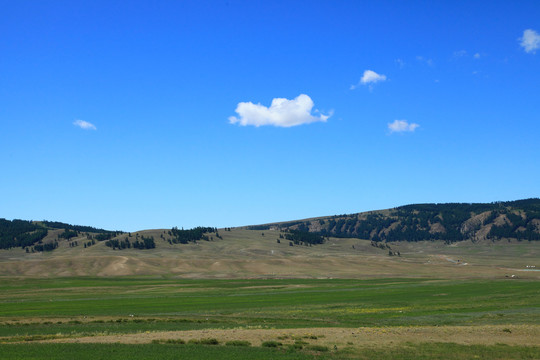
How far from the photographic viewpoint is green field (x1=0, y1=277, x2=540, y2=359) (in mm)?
36000

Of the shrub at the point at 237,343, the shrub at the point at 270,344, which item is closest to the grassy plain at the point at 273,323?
the shrub at the point at 270,344

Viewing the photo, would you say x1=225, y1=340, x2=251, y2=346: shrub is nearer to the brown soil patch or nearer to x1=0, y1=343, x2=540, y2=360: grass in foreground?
the brown soil patch

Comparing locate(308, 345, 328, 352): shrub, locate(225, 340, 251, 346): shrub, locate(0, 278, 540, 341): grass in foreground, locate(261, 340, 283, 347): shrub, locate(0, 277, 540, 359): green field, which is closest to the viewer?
locate(0, 277, 540, 359): green field

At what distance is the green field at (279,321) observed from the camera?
3600 centimetres

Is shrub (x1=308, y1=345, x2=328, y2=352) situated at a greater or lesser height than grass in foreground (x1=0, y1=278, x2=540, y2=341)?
greater

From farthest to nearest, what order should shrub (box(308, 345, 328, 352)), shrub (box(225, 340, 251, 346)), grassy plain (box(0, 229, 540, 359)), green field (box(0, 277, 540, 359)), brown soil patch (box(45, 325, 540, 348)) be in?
1. brown soil patch (box(45, 325, 540, 348))
2. shrub (box(225, 340, 251, 346))
3. shrub (box(308, 345, 328, 352))
4. green field (box(0, 277, 540, 359))
5. grassy plain (box(0, 229, 540, 359))

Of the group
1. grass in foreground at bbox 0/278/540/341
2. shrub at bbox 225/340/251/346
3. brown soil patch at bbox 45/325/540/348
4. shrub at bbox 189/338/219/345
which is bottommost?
grass in foreground at bbox 0/278/540/341

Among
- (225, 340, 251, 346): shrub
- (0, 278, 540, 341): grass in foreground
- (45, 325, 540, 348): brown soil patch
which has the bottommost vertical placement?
(0, 278, 540, 341): grass in foreground

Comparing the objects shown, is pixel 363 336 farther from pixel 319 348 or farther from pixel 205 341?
pixel 205 341

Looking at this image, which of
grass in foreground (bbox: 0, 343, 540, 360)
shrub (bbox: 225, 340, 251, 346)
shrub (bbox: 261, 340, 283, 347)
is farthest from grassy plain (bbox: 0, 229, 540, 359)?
shrub (bbox: 225, 340, 251, 346)

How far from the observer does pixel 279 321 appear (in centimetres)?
5638

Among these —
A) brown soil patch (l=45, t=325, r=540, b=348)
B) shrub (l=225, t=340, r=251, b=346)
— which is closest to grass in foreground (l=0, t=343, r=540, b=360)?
shrub (l=225, t=340, r=251, b=346)

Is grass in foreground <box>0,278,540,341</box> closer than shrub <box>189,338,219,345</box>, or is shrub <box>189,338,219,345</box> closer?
shrub <box>189,338,219,345</box>

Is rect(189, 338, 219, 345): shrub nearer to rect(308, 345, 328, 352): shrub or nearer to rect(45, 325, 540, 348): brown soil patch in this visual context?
rect(45, 325, 540, 348): brown soil patch
